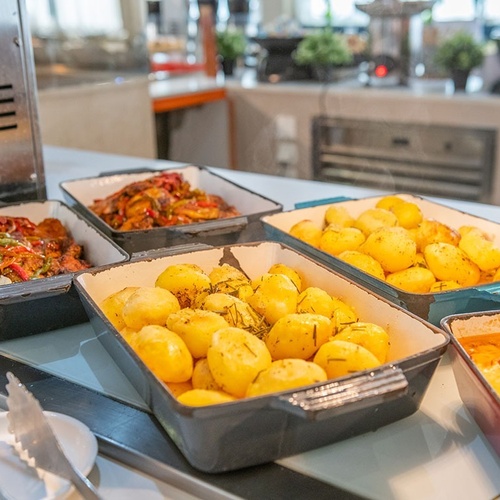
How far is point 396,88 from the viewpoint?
11.8 ft

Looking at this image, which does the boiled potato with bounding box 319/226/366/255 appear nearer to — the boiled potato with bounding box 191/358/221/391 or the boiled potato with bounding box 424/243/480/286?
the boiled potato with bounding box 424/243/480/286

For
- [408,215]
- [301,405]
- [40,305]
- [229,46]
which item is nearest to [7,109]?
[40,305]

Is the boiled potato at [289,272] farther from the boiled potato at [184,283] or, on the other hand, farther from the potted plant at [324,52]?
the potted plant at [324,52]

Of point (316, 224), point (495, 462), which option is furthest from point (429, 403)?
point (316, 224)

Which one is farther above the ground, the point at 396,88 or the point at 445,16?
the point at 445,16

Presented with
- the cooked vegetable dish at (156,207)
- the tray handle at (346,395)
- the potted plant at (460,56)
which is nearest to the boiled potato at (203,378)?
the tray handle at (346,395)

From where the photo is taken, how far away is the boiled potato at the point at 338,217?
1.23 meters

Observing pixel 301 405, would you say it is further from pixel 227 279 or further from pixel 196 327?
pixel 227 279

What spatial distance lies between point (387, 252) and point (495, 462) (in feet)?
1.21

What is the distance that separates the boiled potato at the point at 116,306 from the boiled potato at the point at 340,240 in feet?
1.15

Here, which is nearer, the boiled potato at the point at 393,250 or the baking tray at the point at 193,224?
the boiled potato at the point at 393,250

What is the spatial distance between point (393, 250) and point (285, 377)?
0.41 meters

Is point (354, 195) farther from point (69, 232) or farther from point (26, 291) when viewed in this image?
point (26, 291)

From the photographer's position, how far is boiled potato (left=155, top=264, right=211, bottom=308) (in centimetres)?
90
